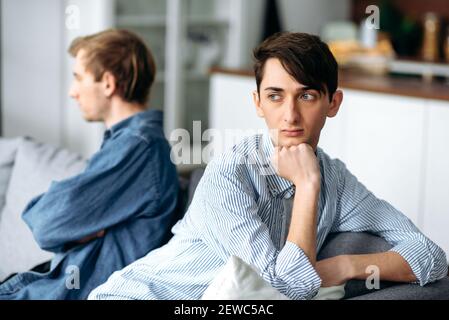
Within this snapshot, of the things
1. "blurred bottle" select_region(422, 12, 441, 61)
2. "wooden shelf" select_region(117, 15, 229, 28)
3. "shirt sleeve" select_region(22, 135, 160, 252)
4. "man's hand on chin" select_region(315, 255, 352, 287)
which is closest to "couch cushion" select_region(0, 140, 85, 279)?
"shirt sleeve" select_region(22, 135, 160, 252)

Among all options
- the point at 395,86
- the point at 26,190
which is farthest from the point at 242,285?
the point at 395,86

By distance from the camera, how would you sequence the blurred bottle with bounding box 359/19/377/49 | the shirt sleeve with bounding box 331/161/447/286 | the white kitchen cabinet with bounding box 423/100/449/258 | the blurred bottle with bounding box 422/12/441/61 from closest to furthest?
the shirt sleeve with bounding box 331/161/447/286
the white kitchen cabinet with bounding box 423/100/449/258
the blurred bottle with bounding box 359/19/377/49
the blurred bottle with bounding box 422/12/441/61

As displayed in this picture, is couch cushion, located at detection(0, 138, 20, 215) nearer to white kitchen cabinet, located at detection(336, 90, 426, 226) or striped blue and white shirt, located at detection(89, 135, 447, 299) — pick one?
striped blue and white shirt, located at detection(89, 135, 447, 299)

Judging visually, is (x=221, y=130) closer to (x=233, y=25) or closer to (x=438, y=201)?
(x=233, y=25)

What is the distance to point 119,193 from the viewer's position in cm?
214

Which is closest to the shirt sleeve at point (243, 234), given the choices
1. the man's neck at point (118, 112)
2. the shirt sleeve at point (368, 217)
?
the shirt sleeve at point (368, 217)

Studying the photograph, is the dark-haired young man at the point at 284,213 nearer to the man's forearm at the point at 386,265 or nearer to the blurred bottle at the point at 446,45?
the man's forearm at the point at 386,265

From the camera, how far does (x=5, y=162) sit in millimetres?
2686

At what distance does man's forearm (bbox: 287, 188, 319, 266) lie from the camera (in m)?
1.53

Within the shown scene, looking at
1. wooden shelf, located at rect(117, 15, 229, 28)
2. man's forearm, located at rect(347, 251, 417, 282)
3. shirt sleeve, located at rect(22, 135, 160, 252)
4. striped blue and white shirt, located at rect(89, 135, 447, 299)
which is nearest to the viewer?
striped blue and white shirt, located at rect(89, 135, 447, 299)

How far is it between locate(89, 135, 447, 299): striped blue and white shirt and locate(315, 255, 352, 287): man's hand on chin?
0.08 meters

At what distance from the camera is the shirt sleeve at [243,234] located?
4.99 feet
